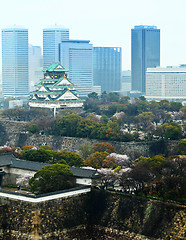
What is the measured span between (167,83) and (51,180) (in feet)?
449

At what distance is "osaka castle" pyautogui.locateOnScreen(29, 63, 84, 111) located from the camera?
277 ft

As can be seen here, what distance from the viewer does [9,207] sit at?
39.5 metres

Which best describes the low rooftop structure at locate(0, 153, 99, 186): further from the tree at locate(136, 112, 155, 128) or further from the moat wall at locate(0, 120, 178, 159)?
the tree at locate(136, 112, 155, 128)

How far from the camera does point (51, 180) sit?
136 ft

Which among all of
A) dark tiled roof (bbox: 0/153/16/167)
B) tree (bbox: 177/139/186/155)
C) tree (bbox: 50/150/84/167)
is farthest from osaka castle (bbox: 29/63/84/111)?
dark tiled roof (bbox: 0/153/16/167)

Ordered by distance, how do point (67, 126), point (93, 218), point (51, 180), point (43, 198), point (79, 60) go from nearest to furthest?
point (43, 198) < point (93, 218) < point (51, 180) < point (67, 126) < point (79, 60)

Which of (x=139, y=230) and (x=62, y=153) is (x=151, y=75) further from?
(x=139, y=230)

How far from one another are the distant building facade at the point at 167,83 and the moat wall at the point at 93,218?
135m

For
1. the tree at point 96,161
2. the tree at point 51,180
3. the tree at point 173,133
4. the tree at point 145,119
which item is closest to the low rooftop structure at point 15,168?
the tree at point 51,180

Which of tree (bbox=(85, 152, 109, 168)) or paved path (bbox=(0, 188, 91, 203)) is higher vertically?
tree (bbox=(85, 152, 109, 168))

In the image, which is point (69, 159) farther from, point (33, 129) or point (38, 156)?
point (33, 129)

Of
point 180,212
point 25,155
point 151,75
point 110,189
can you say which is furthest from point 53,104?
point 151,75

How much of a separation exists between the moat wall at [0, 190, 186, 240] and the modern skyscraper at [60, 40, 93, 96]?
477 feet

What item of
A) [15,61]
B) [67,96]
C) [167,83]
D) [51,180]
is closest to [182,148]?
[51,180]
